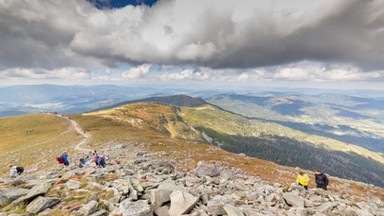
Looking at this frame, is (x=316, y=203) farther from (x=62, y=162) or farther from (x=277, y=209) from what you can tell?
(x=62, y=162)

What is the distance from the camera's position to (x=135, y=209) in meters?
11.5

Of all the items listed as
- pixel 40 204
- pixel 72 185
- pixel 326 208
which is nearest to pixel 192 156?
pixel 72 185

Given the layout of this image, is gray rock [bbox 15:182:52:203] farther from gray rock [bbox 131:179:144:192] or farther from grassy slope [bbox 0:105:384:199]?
grassy slope [bbox 0:105:384:199]

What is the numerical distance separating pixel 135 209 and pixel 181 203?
2.94 m

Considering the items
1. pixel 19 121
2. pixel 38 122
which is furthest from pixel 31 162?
pixel 19 121

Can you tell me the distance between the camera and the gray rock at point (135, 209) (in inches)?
438

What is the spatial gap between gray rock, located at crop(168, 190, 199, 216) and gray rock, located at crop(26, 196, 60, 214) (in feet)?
26.9

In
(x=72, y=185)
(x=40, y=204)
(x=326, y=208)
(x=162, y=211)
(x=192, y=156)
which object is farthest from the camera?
(x=192, y=156)

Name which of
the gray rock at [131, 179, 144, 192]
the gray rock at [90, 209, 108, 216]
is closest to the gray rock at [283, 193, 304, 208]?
the gray rock at [131, 179, 144, 192]

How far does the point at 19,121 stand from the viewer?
409 ft

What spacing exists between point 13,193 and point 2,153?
71.6 meters

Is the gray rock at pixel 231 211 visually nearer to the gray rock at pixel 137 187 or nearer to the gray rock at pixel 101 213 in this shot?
the gray rock at pixel 137 187

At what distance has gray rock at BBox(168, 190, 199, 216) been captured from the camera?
12016mm

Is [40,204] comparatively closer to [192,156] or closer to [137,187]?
[137,187]
